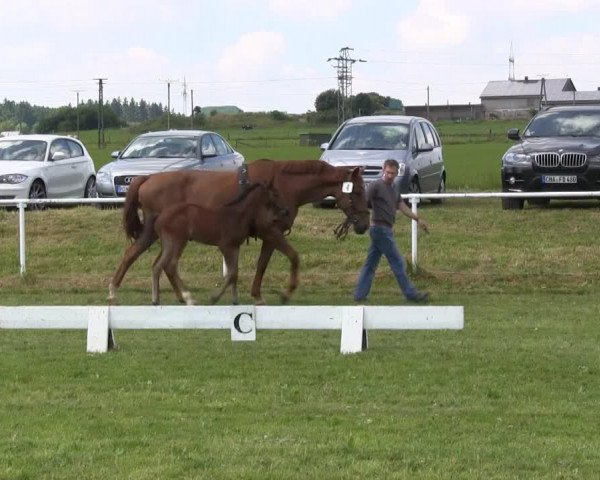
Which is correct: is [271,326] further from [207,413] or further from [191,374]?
[207,413]

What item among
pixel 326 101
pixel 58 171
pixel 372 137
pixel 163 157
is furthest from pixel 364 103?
pixel 372 137

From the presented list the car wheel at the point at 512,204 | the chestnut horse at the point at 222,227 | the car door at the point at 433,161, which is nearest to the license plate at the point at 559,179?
the car wheel at the point at 512,204

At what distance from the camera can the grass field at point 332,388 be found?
7305 mm

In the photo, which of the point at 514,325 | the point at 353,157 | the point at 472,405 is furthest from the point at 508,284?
the point at 472,405

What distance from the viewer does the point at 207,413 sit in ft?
28.6

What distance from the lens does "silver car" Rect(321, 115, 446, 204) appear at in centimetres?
2105

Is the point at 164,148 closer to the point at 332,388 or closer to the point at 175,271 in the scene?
the point at 175,271

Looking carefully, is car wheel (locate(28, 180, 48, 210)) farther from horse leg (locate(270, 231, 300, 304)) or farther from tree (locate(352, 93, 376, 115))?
tree (locate(352, 93, 376, 115))

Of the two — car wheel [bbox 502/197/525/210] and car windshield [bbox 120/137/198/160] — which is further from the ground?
car windshield [bbox 120/137/198/160]

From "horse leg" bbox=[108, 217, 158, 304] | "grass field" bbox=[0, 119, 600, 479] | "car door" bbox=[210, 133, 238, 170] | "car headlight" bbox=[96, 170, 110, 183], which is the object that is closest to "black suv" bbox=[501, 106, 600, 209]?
"grass field" bbox=[0, 119, 600, 479]

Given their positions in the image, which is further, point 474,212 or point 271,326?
point 474,212

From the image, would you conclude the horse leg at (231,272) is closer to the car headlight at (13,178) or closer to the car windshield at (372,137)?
the car windshield at (372,137)

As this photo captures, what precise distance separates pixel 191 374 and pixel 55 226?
1037cm

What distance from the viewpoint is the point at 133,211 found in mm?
14742
